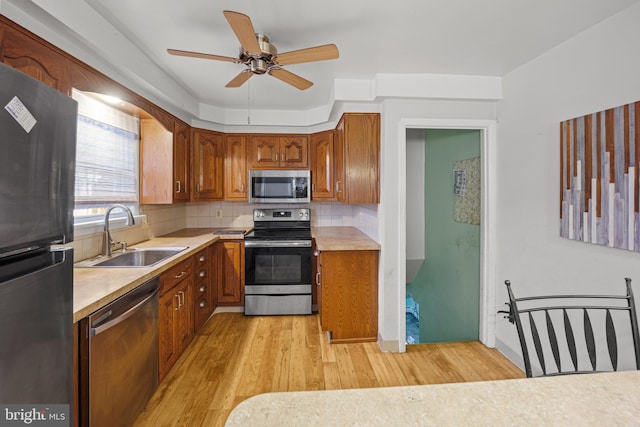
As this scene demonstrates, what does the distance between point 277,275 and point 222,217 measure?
1239 mm

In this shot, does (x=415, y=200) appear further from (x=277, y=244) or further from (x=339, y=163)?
(x=277, y=244)

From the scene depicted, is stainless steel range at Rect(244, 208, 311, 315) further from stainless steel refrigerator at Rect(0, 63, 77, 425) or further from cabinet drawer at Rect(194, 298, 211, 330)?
stainless steel refrigerator at Rect(0, 63, 77, 425)

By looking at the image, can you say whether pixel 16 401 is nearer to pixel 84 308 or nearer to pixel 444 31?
pixel 84 308

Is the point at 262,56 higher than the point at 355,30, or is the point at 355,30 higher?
the point at 355,30

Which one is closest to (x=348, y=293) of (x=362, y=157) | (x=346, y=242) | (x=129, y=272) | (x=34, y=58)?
(x=346, y=242)

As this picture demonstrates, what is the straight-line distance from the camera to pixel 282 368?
222cm

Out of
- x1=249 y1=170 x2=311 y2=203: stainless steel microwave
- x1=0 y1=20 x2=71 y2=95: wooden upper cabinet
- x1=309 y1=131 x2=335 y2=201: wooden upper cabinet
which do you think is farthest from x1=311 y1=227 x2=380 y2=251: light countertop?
x1=0 y1=20 x2=71 y2=95: wooden upper cabinet

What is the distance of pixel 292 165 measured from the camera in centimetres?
351

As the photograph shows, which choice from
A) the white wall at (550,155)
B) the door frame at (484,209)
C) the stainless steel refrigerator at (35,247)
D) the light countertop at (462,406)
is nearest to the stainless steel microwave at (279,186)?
the door frame at (484,209)

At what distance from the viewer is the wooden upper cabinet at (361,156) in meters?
2.57

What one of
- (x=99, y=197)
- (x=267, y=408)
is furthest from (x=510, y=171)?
(x=99, y=197)

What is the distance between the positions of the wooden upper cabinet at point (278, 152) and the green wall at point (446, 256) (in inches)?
62.7

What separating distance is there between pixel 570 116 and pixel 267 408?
2.27m

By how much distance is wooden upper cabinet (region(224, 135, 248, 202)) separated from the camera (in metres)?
3.49
